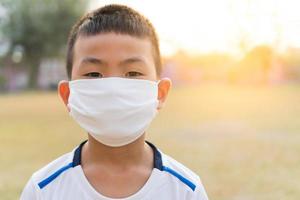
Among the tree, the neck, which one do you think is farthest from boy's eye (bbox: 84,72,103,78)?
the tree

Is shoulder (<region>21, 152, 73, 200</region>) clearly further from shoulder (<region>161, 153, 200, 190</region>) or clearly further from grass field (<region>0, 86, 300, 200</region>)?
grass field (<region>0, 86, 300, 200</region>)

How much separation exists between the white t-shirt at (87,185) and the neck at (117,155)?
0.12 feet

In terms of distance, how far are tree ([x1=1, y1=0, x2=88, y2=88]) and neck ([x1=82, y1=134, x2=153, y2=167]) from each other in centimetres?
1339

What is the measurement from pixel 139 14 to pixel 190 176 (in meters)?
0.38

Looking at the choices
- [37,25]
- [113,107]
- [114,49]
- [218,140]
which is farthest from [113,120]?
[37,25]

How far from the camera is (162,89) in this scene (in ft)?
3.46

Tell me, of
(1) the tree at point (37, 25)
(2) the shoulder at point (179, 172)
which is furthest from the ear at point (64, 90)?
(1) the tree at point (37, 25)

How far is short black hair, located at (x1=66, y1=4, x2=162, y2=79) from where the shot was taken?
3.34ft

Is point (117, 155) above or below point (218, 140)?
above

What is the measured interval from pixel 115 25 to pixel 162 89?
0.55 ft

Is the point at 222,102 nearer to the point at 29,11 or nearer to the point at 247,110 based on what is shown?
the point at 247,110

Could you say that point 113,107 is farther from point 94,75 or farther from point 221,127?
point 221,127

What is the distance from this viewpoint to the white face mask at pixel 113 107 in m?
0.96

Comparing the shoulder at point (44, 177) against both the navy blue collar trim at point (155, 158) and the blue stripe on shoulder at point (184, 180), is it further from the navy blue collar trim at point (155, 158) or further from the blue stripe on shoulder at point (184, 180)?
the blue stripe on shoulder at point (184, 180)
